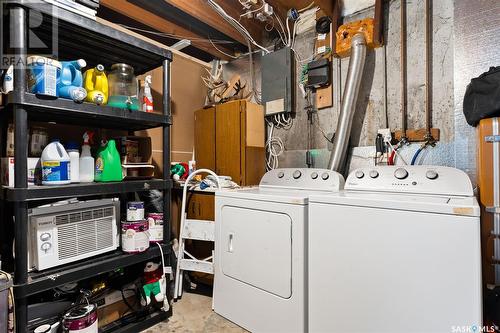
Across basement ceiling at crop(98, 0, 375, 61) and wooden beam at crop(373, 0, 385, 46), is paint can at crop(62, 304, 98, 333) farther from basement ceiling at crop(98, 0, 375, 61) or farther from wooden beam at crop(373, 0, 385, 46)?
wooden beam at crop(373, 0, 385, 46)

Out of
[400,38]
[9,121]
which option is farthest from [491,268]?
[9,121]

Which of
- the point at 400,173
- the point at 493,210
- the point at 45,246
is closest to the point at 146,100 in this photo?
the point at 45,246

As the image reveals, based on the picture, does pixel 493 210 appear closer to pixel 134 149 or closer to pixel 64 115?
pixel 134 149

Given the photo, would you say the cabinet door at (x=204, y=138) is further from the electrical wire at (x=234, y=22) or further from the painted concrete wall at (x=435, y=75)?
the painted concrete wall at (x=435, y=75)

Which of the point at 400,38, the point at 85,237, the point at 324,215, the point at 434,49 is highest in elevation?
the point at 400,38

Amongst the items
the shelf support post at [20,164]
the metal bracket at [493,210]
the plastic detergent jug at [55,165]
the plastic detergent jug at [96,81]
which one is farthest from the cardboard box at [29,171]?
the metal bracket at [493,210]

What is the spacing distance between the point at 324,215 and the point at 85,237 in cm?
139

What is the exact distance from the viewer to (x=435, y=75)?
1.72 meters

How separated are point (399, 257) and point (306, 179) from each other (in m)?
0.79

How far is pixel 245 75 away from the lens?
2.82 meters

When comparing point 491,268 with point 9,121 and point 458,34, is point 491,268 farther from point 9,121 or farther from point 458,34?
point 9,121

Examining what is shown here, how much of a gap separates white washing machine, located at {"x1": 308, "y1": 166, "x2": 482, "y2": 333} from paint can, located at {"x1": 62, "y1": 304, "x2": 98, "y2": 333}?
121 cm

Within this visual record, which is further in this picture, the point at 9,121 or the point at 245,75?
the point at 245,75

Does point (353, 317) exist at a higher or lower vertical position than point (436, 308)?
lower
